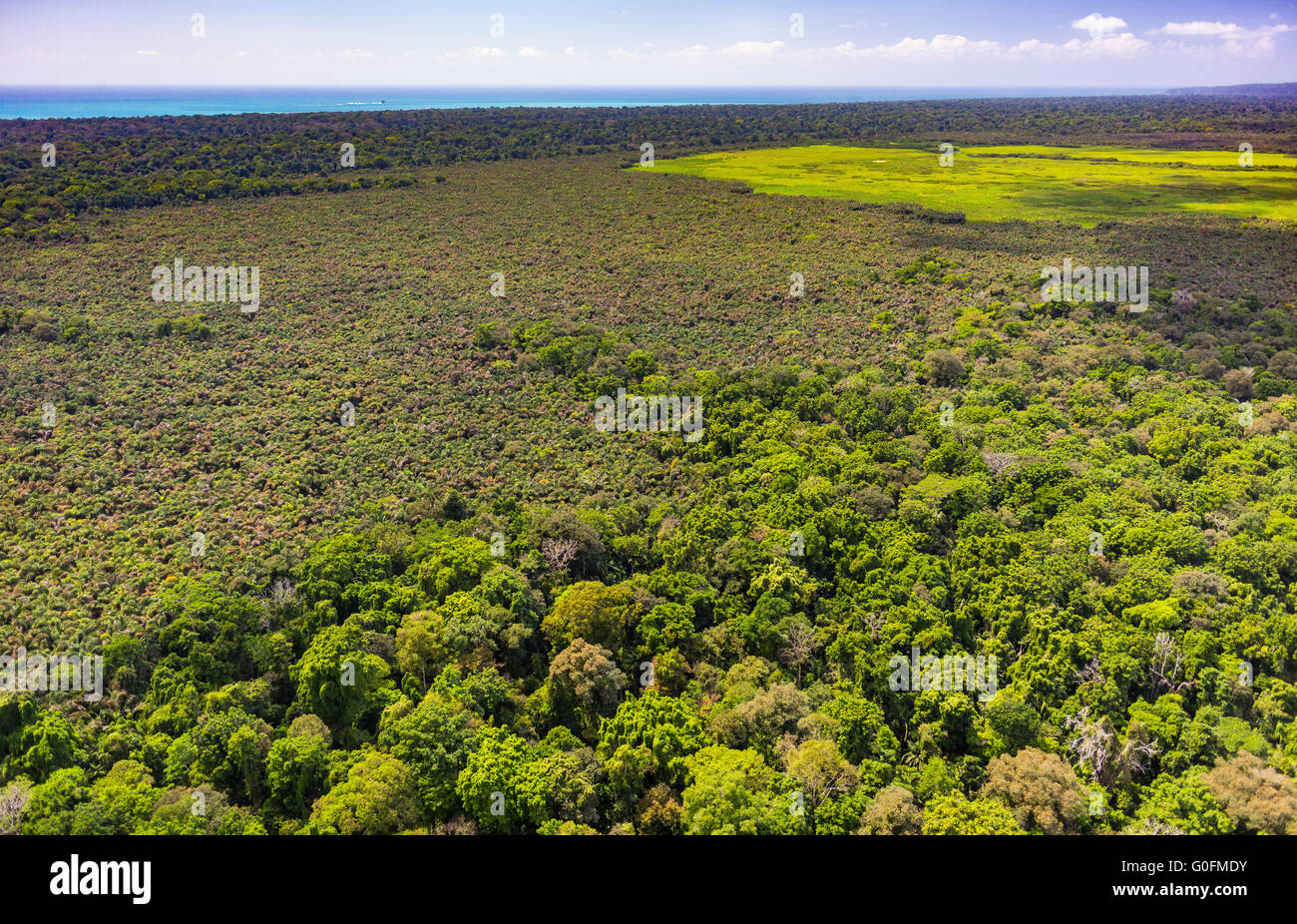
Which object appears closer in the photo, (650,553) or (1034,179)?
(650,553)

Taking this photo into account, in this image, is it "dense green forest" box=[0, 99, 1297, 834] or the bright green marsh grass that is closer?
"dense green forest" box=[0, 99, 1297, 834]

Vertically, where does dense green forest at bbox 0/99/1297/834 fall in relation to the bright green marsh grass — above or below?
below

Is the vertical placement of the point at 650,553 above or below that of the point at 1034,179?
below

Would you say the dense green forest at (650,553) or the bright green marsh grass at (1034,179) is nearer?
the dense green forest at (650,553)

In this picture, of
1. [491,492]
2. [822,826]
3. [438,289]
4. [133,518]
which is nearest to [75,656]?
[133,518]

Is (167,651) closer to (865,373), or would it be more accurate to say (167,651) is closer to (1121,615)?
(1121,615)

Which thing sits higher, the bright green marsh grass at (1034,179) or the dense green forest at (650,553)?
the bright green marsh grass at (1034,179)
